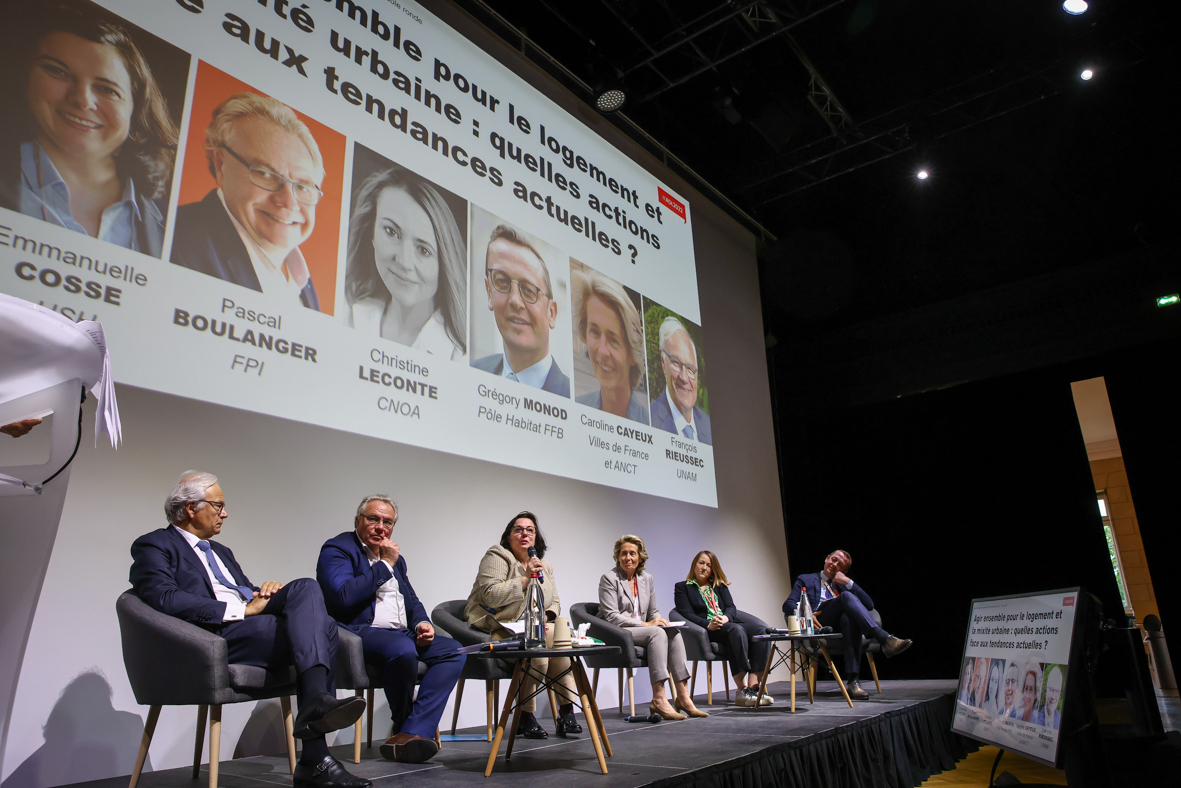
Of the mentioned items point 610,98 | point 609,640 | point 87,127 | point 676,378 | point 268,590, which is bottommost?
point 609,640

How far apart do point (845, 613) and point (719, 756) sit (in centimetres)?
218

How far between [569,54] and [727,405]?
286 centimetres

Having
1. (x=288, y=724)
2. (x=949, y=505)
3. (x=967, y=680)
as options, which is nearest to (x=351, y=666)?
(x=288, y=724)

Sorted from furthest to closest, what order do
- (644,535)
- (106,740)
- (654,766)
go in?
(644,535), (106,740), (654,766)

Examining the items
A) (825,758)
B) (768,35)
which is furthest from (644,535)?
(768,35)

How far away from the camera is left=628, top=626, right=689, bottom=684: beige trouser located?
3.50m

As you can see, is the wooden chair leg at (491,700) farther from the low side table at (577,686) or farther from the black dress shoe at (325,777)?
the black dress shoe at (325,777)

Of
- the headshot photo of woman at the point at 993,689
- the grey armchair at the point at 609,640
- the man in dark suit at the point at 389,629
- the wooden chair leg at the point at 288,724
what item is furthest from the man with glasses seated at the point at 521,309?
the headshot photo of woman at the point at 993,689

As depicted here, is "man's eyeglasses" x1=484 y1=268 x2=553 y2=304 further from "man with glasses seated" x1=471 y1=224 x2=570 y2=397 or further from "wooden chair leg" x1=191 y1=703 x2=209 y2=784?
"wooden chair leg" x1=191 y1=703 x2=209 y2=784

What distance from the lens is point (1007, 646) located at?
1826 mm

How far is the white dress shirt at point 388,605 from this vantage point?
271 cm

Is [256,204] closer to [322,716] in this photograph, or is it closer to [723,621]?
[322,716]

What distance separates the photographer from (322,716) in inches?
74.9

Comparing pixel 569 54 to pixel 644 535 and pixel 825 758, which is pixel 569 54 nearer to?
pixel 644 535
